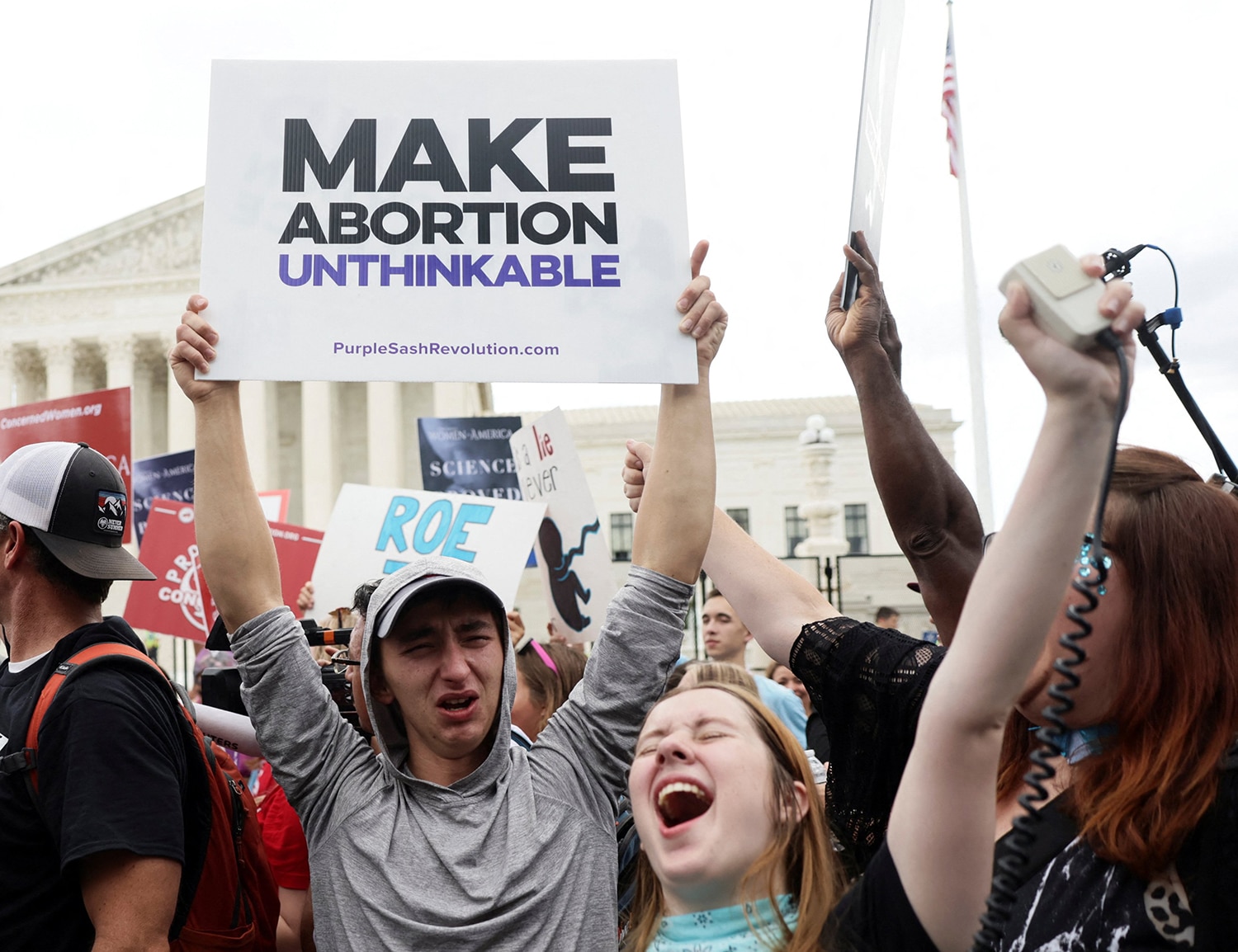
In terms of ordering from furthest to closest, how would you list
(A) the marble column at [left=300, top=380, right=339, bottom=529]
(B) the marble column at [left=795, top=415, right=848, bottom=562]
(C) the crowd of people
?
1. (A) the marble column at [left=300, top=380, right=339, bottom=529]
2. (B) the marble column at [left=795, top=415, right=848, bottom=562]
3. (C) the crowd of people

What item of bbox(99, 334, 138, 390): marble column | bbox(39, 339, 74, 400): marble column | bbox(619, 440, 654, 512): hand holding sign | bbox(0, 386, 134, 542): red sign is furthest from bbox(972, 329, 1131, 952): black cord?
bbox(39, 339, 74, 400): marble column

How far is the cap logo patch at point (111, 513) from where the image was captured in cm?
262

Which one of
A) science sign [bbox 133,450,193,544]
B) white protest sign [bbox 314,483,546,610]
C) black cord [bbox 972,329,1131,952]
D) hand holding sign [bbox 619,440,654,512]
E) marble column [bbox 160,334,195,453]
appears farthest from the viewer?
marble column [bbox 160,334,195,453]

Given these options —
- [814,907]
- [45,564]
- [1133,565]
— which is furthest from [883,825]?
[45,564]

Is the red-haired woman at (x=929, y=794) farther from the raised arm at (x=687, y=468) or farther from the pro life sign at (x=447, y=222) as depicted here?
the pro life sign at (x=447, y=222)

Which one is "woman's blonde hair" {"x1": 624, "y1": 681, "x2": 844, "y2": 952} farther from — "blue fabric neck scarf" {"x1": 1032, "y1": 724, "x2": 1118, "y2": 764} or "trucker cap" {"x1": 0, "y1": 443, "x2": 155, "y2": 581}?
"trucker cap" {"x1": 0, "y1": 443, "x2": 155, "y2": 581}

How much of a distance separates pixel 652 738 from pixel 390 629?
57 centimetres

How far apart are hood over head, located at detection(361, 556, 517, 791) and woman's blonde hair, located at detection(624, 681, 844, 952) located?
15.1 inches

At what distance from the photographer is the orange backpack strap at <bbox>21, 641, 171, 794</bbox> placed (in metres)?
2.25

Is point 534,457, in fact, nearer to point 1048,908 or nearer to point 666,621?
point 666,621

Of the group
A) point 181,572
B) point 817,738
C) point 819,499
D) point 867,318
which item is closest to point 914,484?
point 867,318

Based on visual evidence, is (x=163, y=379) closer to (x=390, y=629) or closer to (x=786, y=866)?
(x=390, y=629)

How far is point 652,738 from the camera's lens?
242cm

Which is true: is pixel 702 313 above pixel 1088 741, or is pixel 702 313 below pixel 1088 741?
above
